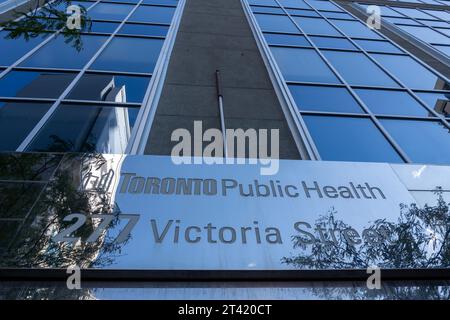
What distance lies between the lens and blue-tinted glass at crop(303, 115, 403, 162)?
20.1 feet

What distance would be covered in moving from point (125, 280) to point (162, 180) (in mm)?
1519

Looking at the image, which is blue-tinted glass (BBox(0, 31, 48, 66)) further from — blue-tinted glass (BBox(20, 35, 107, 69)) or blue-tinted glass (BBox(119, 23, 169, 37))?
blue-tinted glass (BBox(119, 23, 169, 37))

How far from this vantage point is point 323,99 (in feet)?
25.0

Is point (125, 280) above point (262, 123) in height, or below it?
below

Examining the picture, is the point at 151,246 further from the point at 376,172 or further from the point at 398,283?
the point at 376,172

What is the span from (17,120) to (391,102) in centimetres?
788

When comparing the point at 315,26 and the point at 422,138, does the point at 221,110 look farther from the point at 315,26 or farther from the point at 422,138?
the point at 315,26

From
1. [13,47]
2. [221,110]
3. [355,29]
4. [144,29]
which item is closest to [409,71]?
[355,29]

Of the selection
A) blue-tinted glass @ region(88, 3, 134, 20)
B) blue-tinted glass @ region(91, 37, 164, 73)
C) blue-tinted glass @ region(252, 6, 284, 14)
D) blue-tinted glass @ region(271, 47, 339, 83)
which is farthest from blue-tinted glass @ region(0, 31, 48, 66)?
blue-tinted glass @ region(252, 6, 284, 14)

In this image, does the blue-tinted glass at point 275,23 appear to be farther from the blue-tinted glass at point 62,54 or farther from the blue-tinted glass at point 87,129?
the blue-tinted glass at point 87,129

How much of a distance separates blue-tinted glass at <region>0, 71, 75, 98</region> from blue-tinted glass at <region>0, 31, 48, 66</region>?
714 millimetres

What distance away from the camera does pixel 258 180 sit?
4910 mm

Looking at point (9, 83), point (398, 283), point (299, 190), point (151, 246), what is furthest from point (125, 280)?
point (9, 83)

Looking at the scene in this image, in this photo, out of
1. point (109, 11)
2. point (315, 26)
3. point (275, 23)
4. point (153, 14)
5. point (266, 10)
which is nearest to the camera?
point (109, 11)
